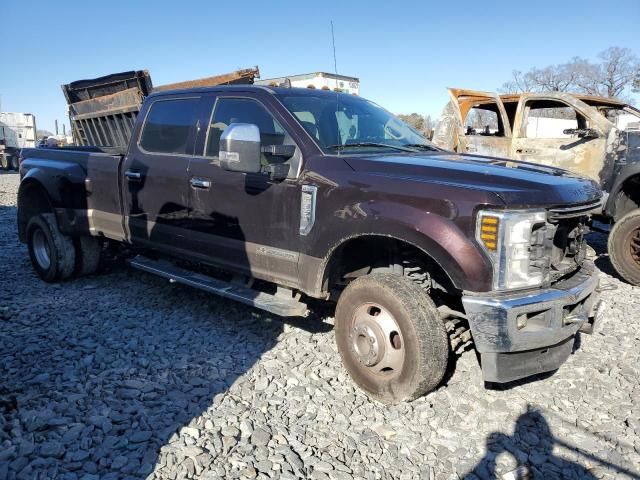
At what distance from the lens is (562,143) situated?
6.97 meters

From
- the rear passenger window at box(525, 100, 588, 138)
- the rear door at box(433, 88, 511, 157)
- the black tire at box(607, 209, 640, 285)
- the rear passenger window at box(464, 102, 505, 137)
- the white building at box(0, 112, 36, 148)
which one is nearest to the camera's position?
the black tire at box(607, 209, 640, 285)

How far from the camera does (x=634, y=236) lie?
18.4 feet

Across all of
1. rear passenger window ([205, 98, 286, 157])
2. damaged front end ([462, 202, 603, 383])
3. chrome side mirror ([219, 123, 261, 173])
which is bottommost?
damaged front end ([462, 202, 603, 383])

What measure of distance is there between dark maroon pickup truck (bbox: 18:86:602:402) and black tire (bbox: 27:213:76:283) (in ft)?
3.10

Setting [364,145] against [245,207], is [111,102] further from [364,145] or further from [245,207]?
[364,145]

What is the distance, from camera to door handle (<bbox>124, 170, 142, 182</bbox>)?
4676 mm

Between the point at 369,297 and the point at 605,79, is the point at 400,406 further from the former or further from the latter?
the point at 605,79

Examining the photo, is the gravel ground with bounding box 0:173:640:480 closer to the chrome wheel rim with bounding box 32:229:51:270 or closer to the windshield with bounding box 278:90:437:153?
the chrome wheel rim with bounding box 32:229:51:270

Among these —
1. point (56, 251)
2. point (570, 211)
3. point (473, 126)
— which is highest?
point (473, 126)

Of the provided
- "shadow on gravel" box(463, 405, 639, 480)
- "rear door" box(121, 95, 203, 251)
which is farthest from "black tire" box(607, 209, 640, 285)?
"rear door" box(121, 95, 203, 251)

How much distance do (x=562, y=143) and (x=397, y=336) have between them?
201 inches

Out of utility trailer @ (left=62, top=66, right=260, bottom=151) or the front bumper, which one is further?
utility trailer @ (left=62, top=66, right=260, bottom=151)

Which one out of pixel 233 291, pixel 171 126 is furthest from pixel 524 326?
pixel 171 126

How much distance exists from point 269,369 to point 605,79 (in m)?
42.5
